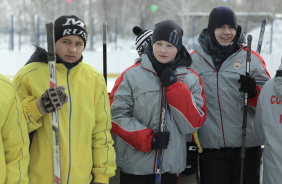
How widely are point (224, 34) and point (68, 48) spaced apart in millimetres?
1255

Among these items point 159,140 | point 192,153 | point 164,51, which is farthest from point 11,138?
point 192,153

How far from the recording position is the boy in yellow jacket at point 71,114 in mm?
2121

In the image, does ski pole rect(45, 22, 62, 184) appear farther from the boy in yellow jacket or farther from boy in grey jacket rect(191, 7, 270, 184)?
boy in grey jacket rect(191, 7, 270, 184)

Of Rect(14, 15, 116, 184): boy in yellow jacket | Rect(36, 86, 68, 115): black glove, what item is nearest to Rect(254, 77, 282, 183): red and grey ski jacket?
Rect(14, 15, 116, 184): boy in yellow jacket

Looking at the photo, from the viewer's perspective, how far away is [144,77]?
2518 mm

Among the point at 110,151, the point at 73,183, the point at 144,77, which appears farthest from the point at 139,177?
the point at 144,77

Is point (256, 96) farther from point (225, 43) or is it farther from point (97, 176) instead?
point (97, 176)

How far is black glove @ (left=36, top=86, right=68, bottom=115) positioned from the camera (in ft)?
6.41

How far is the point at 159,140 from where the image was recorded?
7.80 ft

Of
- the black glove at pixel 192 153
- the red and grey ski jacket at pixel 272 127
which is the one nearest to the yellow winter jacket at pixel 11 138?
the black glove at pixel 192 153

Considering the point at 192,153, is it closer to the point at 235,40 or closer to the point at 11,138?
the point at 235,40

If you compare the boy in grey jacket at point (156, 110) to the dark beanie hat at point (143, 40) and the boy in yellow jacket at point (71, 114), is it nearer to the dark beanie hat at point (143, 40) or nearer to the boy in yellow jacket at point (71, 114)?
the boy in yellow jacket at point (71, 114)

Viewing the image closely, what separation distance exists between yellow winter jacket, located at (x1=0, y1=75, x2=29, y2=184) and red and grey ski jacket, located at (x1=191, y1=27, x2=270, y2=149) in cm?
147

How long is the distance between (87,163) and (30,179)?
0.34 m
